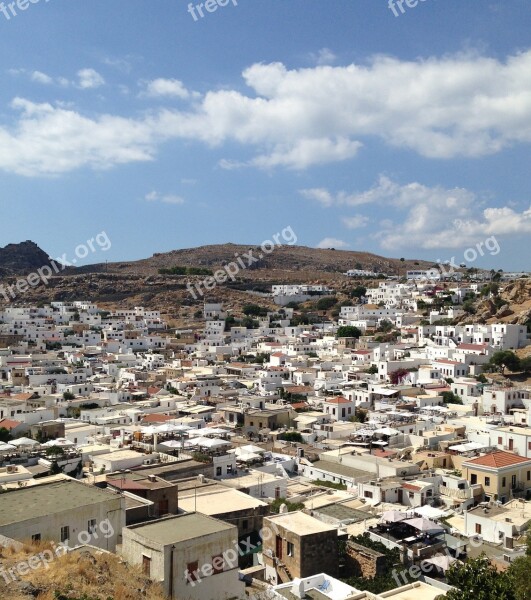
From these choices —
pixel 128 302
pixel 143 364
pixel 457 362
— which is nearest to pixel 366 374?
pixel 457 362

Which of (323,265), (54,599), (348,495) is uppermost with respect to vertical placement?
(323,265)

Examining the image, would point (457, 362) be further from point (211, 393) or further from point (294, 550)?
point (294, 550)

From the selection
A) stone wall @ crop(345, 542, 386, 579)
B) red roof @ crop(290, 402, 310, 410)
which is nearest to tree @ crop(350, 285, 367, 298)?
red roof @ crop(290, 402, 310, 410)

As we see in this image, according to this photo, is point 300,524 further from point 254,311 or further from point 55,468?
point 254,311

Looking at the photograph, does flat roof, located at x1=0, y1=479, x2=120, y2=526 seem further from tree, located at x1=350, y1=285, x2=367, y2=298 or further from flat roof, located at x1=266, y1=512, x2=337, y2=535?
tree, located at x1=350, y1=285, x2=367, y2=298

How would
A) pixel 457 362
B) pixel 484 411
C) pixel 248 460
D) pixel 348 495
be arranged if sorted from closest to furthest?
pixel 348 495
pixel 248 460
pixel 484 411
pixel 457 362

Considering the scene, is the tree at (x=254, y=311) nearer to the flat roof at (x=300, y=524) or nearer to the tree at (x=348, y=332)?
the tree at (x=348, y=332)
